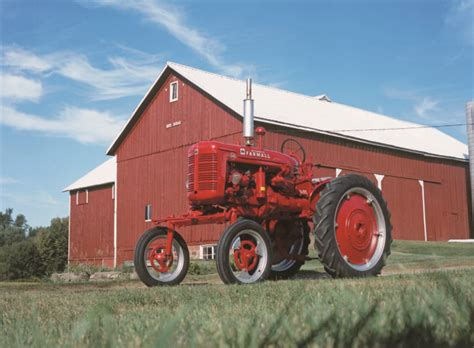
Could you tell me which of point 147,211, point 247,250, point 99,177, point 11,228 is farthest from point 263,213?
point 11,228

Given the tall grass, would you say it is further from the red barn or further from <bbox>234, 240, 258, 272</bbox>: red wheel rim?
the red barn

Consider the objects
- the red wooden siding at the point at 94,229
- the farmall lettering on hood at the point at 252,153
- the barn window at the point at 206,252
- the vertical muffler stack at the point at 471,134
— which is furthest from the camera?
the red wooden siding at the point at 94,229

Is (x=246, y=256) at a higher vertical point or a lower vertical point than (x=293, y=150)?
lower

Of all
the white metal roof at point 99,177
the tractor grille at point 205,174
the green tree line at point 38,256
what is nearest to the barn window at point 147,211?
the white metal roof at point 99,177

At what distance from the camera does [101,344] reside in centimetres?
202

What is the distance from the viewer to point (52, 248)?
133 feet

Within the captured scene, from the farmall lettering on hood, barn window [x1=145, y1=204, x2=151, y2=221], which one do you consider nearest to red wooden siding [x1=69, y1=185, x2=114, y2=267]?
barn window [x1=145, y1=204, x2=151, y2=221]

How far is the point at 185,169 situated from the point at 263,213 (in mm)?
17759

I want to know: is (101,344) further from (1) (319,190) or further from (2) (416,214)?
(2) (416,214)

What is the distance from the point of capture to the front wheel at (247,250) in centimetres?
727

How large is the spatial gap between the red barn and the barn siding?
4 centimetres

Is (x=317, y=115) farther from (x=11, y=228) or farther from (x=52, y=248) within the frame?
(x=11, y=228)

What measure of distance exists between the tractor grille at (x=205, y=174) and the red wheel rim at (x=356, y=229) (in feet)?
5.50

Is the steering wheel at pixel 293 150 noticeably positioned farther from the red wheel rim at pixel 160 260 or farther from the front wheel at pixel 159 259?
the red wheel rim at pixel 160 260
